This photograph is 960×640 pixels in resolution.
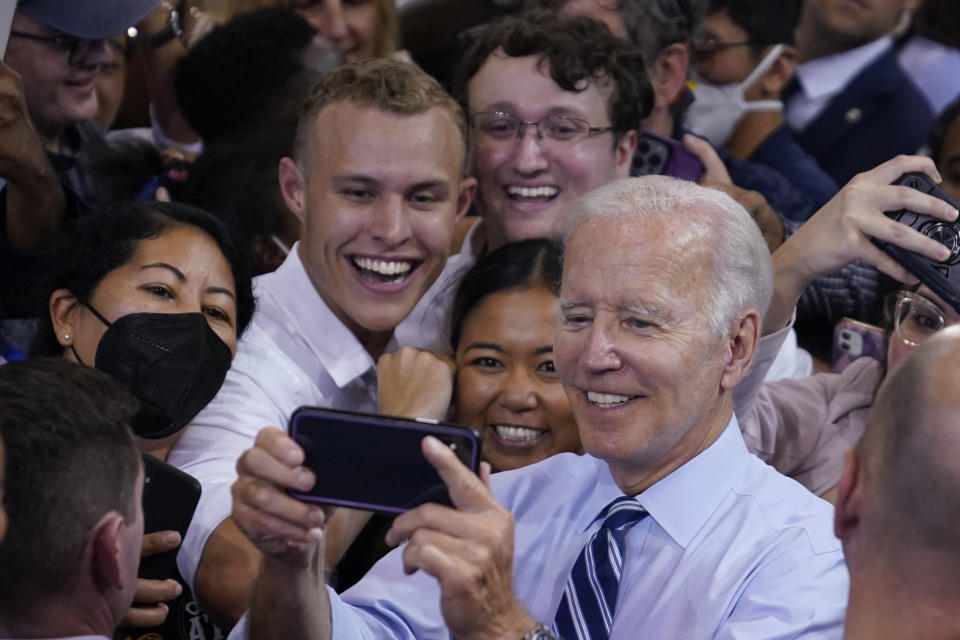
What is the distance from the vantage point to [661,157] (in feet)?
13.8

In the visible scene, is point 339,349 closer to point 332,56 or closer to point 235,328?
point 235,328

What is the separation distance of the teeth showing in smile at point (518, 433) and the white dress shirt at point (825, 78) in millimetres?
2284

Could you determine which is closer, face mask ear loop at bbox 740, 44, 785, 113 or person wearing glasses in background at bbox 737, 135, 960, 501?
person wearing glasses in background at bbox 737, 135, 960, 501

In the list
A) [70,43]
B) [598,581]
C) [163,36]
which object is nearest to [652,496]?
[598,581]

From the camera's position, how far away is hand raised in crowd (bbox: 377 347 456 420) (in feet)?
10.6

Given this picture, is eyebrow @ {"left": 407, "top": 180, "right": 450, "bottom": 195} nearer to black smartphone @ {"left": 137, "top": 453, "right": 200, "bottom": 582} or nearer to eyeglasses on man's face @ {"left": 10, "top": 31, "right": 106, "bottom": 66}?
eyeglasses on man's face @ {"left": 10, "top": 31, "right": 106, "bottom": 66}

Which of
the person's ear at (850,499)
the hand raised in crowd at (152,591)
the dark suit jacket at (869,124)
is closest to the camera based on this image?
the person's ear at (850,499)

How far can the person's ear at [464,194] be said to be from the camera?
3701 millimetres

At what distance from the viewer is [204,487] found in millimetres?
2926

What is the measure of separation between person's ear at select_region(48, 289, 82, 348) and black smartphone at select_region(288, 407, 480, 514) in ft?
3.37

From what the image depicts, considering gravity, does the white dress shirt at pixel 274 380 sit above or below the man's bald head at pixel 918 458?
below

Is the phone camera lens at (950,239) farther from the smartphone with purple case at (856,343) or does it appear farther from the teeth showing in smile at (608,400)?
the teeth showing in smile at (608,400)

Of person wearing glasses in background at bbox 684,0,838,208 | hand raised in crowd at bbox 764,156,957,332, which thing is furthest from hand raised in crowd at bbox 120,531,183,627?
person wearing glasses in background at bbox 684,0,838,208

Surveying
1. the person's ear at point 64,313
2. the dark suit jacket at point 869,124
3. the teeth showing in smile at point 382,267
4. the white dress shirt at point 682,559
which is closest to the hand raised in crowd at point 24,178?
the person's ear at point 64,313
